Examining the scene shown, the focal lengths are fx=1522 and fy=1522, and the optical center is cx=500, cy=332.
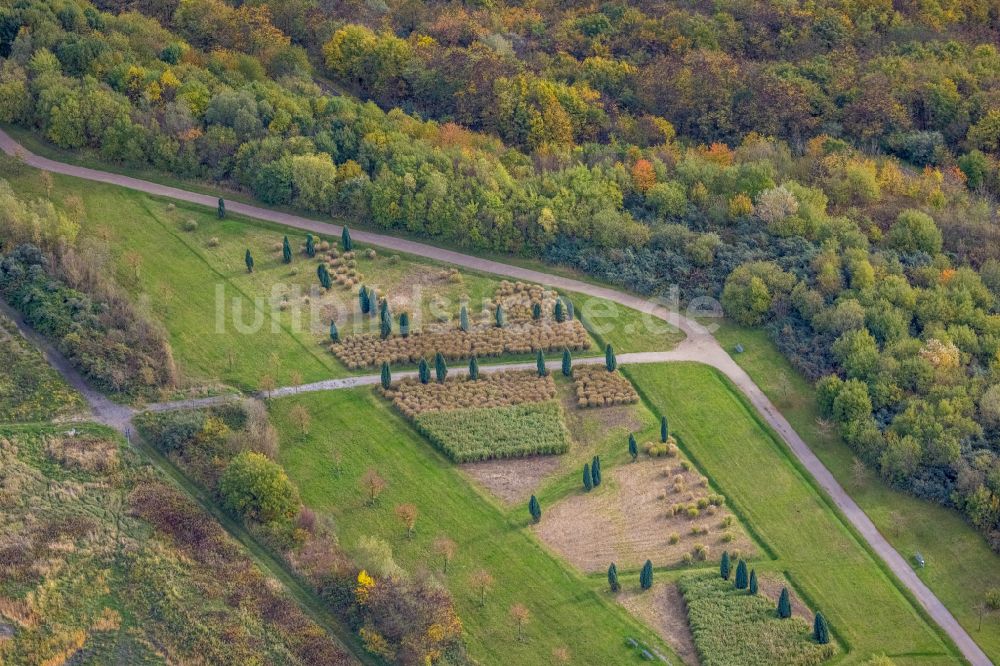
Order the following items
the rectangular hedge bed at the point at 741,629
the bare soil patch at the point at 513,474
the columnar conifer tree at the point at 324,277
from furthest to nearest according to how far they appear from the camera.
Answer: the columnar conifer tree at the point at 324,277 < the bare soil patch at the point at 513,474 < the rectangular hedge bed at the point at 741,629

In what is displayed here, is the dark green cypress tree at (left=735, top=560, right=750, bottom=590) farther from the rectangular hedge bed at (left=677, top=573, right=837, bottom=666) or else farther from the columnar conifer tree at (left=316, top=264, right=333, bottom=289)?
the columnar conifer tree at (left=316, top=264, right=333, bottom=289)

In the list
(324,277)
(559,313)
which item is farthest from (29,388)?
(559,313)

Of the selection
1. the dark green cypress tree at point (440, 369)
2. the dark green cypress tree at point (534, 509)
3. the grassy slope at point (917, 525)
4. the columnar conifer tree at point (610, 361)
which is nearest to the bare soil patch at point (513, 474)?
the dark green cypress tree at point (534, 509)

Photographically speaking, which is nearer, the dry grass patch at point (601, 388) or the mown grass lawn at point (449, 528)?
the mown grass lawn at point (449, 528)

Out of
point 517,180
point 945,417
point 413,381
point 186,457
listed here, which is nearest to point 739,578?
point 945,417

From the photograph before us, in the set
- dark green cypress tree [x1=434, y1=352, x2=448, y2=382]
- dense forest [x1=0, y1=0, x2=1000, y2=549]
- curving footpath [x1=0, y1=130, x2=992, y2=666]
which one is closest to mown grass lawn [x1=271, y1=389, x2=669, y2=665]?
dark green cypress tree [x1=434, y1=352, x2=448, y2=382]

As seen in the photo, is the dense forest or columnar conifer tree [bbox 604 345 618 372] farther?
the dense forest

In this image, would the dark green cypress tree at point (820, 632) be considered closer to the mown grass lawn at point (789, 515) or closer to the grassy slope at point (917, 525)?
the mown grass lawn at point (789, 515)

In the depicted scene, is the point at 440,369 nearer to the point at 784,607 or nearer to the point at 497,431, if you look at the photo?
the point at 497,431
